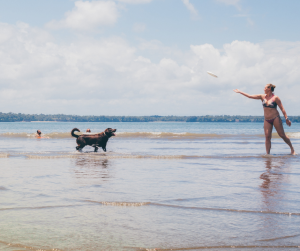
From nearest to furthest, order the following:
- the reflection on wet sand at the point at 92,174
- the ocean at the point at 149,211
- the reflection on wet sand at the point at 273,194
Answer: the ocean at the point at 149,211
the reflection on wet sand at the point at 273,194
the reflection on wet sand at the point at 92,174

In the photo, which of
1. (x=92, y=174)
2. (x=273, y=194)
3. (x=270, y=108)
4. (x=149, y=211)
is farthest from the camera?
(x=270, y=108)

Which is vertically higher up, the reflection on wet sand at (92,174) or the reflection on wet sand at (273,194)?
the reflection on wet sand at (273,194)

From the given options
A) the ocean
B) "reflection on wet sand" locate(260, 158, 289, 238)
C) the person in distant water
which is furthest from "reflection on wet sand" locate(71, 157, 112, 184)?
the person in distant water

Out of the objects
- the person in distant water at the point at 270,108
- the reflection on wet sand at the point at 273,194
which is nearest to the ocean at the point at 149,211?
the reflection on wet sand at the point at 273,194

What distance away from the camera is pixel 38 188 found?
20.8ft

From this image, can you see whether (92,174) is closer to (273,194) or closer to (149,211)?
(149,211)

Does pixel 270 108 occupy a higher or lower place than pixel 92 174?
higher

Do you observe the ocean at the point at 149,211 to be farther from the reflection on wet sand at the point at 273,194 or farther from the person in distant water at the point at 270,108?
the person in distant water at the point at 270,108

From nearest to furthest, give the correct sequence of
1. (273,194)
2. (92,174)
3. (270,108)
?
(273,194) → (92,174) → (270,108)

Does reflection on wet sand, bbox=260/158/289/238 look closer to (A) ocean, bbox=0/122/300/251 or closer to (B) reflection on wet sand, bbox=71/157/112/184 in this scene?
(A) ocean, bbox=0/122/300/251

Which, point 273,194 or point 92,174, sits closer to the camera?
point 273,194

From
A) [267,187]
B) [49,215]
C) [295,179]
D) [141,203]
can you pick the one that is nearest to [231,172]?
[295,179]

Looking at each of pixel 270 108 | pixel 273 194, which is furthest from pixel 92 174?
pixel 270 108

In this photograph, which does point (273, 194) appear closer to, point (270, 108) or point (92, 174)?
point (92, 174)
